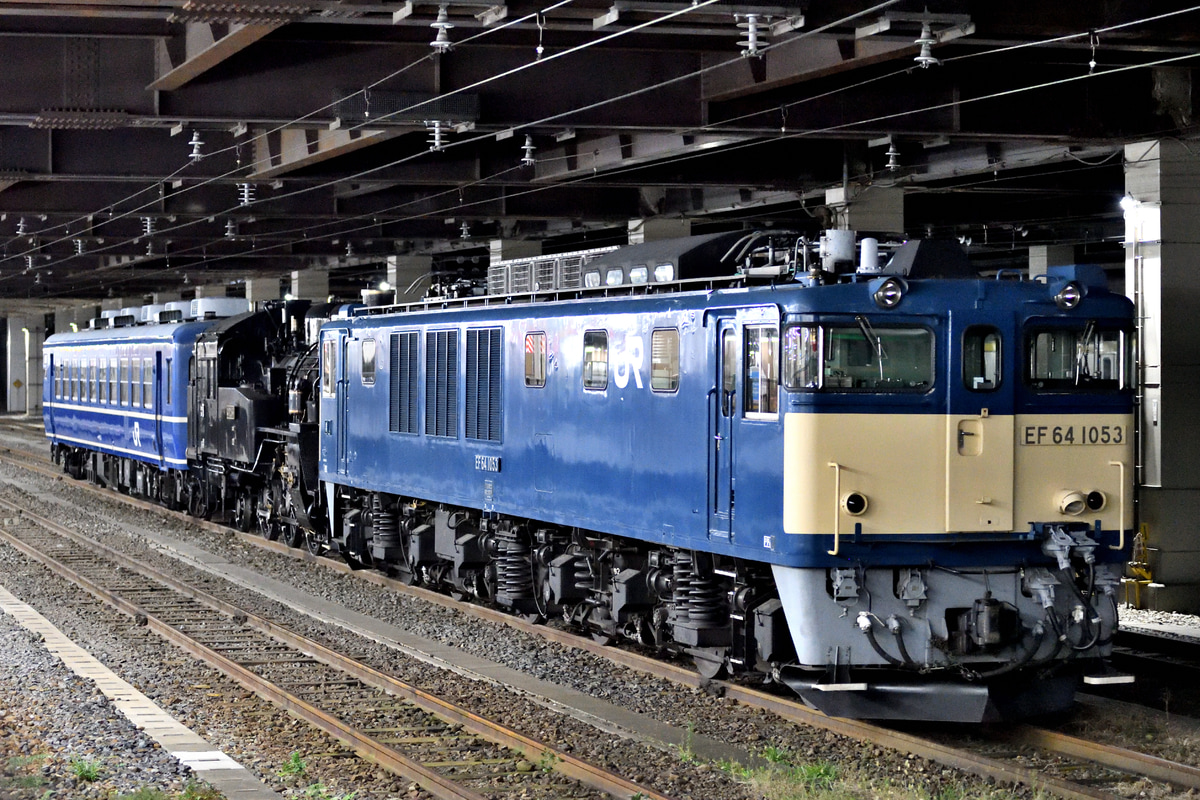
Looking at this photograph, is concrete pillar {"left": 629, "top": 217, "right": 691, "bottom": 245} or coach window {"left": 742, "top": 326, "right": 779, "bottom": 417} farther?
concrete pillar {"left": 629, "top": 217, "right": 691, "bottom": 245}

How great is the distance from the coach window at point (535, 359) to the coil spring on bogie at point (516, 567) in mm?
1838

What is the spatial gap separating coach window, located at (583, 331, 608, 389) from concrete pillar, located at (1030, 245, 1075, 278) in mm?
27874

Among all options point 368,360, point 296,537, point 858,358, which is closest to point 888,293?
point 858,358

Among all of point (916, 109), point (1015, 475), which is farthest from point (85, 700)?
point (916, 109)

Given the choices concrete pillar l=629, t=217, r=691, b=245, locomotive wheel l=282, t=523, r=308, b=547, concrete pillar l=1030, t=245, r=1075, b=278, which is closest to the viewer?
locomotive wheel l=282, t=523, r=308, b=547

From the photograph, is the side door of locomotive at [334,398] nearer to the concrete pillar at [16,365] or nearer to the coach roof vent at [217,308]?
the coach roof vent at [217,308]

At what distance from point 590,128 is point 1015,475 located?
784 cm

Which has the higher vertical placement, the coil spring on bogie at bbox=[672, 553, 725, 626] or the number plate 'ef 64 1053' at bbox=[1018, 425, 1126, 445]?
the number plate 'ef 64 1053' at bbox=[1018, 425, 1126, 445]

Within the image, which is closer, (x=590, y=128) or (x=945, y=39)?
(x=945, y=39)

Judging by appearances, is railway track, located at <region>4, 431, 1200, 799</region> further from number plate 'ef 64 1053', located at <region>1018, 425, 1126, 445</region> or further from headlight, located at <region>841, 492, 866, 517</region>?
number plate 'ef 64 1053', located at <region>1018, 425, 1126, 445</region>

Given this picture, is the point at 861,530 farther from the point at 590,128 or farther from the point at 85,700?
the point at 590,128

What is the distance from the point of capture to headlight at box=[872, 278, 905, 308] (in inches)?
445

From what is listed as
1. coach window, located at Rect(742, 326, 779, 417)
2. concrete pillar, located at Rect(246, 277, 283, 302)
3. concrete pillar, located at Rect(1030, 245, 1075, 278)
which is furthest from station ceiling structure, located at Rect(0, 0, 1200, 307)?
concrete pillar, located at Rect(246, 277, 283, 302)

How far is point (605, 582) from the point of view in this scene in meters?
14.9
